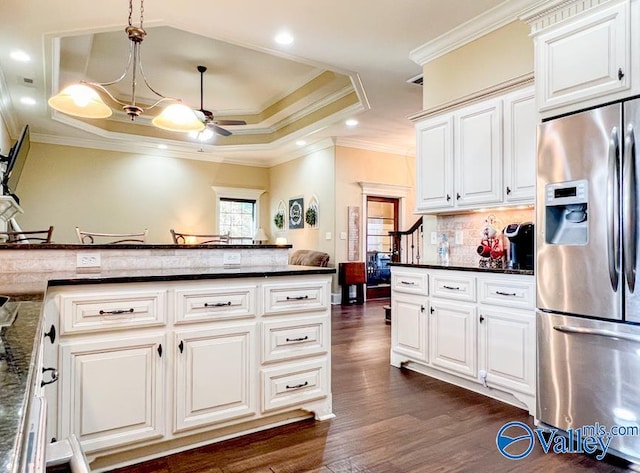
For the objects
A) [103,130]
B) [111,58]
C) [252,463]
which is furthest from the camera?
[103,130]

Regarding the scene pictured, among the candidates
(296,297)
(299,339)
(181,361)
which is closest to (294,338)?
(299,339)

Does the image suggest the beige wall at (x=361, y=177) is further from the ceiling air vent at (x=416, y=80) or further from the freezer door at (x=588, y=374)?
the freezer door at (x=588, y=374)

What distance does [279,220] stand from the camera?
9.16 metres

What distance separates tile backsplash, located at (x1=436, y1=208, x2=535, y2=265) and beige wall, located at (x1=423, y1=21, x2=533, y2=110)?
3.59ft

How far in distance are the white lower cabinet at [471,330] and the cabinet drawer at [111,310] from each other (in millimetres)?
2148

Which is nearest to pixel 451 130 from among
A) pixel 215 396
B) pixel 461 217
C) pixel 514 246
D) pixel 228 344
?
pixel 461 217

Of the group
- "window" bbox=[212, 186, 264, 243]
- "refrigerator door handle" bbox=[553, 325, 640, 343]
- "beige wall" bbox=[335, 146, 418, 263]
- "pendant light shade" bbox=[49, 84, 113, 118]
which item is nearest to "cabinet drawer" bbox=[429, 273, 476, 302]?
"refrigerator door handle" bbox=[553, 325, 640, 343]

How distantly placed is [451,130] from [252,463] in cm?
295

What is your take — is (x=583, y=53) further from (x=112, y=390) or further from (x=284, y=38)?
(x=112, y=390)

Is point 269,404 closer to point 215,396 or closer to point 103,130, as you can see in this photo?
point 215,396

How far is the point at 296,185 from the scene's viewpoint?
8617mm

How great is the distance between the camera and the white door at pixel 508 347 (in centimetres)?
271

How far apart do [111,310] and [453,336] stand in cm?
242

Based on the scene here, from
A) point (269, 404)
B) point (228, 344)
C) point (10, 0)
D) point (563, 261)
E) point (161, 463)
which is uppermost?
point (10, 0)
